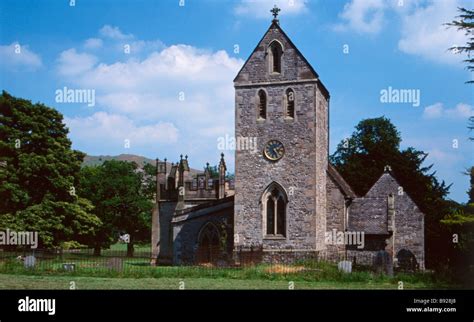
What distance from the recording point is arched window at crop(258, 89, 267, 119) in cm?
3081

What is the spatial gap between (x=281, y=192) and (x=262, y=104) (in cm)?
456

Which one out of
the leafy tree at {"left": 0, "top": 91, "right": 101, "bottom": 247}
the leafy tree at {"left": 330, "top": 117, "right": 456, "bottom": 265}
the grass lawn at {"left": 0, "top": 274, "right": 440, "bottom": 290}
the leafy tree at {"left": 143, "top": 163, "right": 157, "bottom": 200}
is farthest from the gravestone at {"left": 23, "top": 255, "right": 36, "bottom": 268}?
the leafy tree at {"left": 143, "top": 163, "right": 157, "bottom": 200}

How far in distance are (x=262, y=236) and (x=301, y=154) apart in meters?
4.50

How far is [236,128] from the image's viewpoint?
102 feet

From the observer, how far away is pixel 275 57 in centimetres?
3092

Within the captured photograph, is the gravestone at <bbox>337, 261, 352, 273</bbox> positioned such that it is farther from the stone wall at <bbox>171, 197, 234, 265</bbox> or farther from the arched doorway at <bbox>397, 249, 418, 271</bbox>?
the arched doorway at <bbox>397, 249, 418, 271</bbox>

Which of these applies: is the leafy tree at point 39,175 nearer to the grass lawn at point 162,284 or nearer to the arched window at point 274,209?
the grass lawn at point 162,284

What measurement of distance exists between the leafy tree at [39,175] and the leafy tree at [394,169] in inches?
792

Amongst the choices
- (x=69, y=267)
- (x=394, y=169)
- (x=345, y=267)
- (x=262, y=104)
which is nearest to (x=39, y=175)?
(x=69, y=267)

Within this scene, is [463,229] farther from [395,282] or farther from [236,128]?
[236,128]
